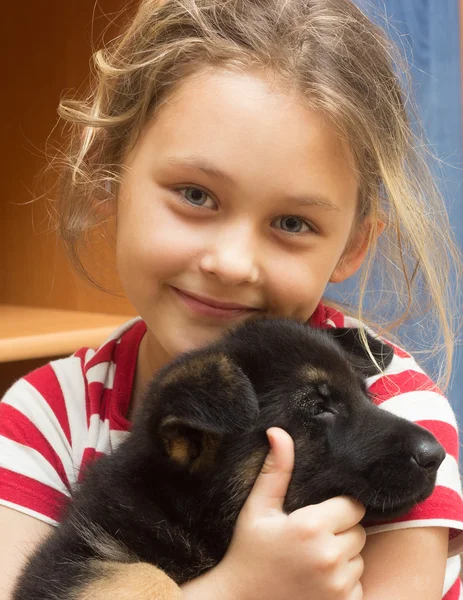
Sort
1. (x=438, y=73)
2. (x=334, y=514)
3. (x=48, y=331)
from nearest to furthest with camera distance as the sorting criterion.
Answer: (x=334, y=514), (x=48, y=331), (x=438, y=73)

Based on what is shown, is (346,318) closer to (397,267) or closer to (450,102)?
(397,267)

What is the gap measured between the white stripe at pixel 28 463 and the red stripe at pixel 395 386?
804mm

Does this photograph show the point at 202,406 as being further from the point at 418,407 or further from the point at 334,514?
the point at 418,407

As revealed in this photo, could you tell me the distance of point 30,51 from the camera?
3146mm

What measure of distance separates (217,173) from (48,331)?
1.17 meters

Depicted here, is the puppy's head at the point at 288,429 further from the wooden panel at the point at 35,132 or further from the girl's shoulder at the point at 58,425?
the wooden panel at the point at 35,132

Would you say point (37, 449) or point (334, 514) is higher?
point (37, 449)

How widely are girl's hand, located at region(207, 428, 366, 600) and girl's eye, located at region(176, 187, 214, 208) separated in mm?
595

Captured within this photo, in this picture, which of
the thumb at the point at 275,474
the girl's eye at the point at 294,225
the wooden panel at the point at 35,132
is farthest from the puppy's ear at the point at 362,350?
the wooden panel at the point at 35,132

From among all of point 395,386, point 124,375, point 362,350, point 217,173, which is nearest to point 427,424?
point 395,386

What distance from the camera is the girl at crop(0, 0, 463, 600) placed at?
1502 mm

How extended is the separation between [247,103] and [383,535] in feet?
3.20

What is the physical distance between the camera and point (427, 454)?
1442 millimetres

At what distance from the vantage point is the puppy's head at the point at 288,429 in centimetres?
139
